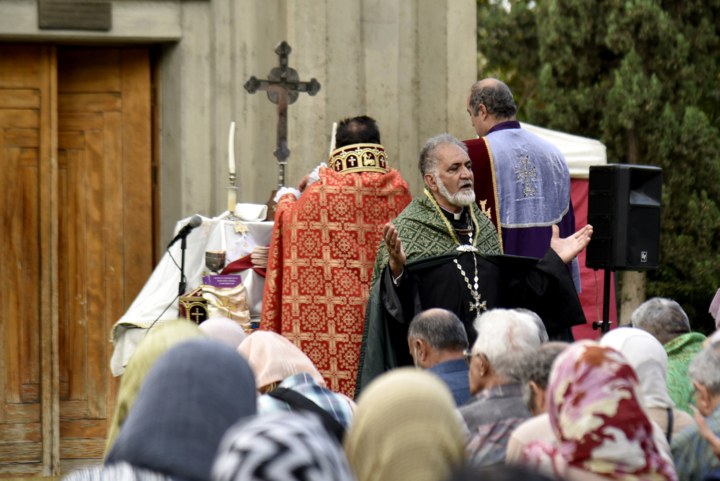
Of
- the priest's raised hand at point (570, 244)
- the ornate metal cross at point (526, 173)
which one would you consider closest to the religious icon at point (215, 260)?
the ornate metal cross at point (526, 173)

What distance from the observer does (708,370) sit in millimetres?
3627

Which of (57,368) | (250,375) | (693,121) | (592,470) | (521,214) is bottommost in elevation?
(57,368)

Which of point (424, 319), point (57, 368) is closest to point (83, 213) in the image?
point (57, 368)

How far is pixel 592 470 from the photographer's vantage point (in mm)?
2609

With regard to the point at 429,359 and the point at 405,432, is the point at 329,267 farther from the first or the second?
the point at 405,432

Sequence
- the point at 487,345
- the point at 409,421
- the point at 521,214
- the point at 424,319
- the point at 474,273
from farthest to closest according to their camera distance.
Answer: the point at 521,214
the point at 474,273
the point at 424,319
the point at 487,345
the point at 409,421

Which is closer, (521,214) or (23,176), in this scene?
(521,214)

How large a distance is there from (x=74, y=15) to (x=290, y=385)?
5188 millimetres

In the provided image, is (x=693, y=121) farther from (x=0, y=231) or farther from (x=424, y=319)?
(x=424, y=319)

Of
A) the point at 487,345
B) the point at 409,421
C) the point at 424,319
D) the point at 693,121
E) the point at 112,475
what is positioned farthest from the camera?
the point at 693,121

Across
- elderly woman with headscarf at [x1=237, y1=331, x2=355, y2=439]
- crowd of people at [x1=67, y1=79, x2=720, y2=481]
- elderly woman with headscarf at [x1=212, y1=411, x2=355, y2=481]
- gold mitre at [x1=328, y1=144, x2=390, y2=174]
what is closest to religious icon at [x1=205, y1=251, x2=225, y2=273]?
crowd of people at [x1=67, y1=79, x2=720, y2=481]

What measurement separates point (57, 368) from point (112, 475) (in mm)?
6084

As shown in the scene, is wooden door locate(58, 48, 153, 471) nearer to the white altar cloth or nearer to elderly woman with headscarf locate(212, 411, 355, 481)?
the white altar cloth

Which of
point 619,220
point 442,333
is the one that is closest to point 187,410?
point 442,333
